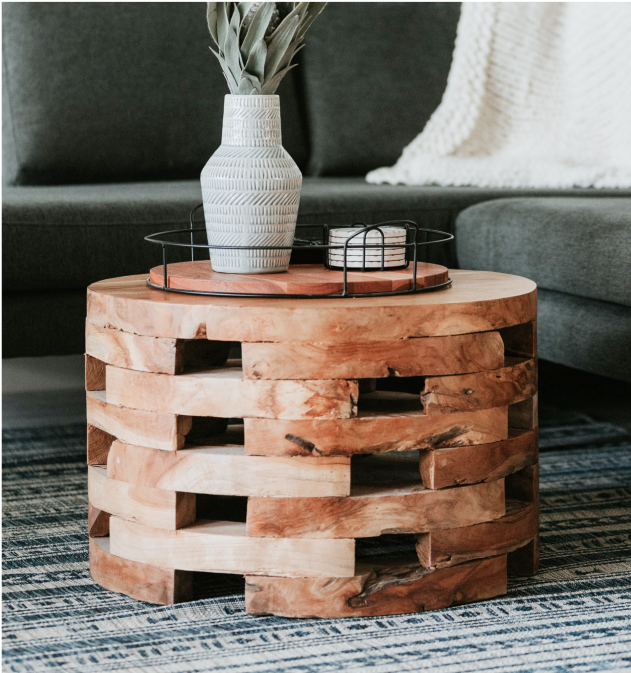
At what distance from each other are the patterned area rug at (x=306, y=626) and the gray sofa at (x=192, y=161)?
0.42 metres

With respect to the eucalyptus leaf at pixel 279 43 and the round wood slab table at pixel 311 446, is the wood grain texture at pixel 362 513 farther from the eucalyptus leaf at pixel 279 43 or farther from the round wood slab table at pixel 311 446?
the eucalyptus leaf at pixel 279 43

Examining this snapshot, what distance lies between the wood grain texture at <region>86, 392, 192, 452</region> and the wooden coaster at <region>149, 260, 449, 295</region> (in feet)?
0.50

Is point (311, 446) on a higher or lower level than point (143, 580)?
higher

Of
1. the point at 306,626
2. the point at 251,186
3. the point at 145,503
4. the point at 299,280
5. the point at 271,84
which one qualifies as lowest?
the point at 306,626

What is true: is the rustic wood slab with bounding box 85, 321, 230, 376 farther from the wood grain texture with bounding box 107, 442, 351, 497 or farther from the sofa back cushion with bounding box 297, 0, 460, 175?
the sofa back cushion with bounding box 297, 0, 460, 175

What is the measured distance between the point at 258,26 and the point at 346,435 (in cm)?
49

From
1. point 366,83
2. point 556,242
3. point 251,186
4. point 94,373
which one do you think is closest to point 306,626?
A: point 94,373

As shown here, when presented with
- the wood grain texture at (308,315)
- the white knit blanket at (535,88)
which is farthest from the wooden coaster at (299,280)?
the white knit blanket at (535,88)

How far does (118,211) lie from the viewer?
5.49 feet

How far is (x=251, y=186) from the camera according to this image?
1121 mm

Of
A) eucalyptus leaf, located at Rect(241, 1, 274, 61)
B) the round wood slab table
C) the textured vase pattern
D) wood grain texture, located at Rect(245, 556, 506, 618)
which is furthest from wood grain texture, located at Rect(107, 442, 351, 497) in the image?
eucalyptus leaf, located at Rect(241, 1, 274, 61)

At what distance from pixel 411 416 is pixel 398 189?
39.1 inches

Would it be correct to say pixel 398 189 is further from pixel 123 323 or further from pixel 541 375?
pixel 123 323

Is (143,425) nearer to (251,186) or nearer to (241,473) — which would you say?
(241,473)
